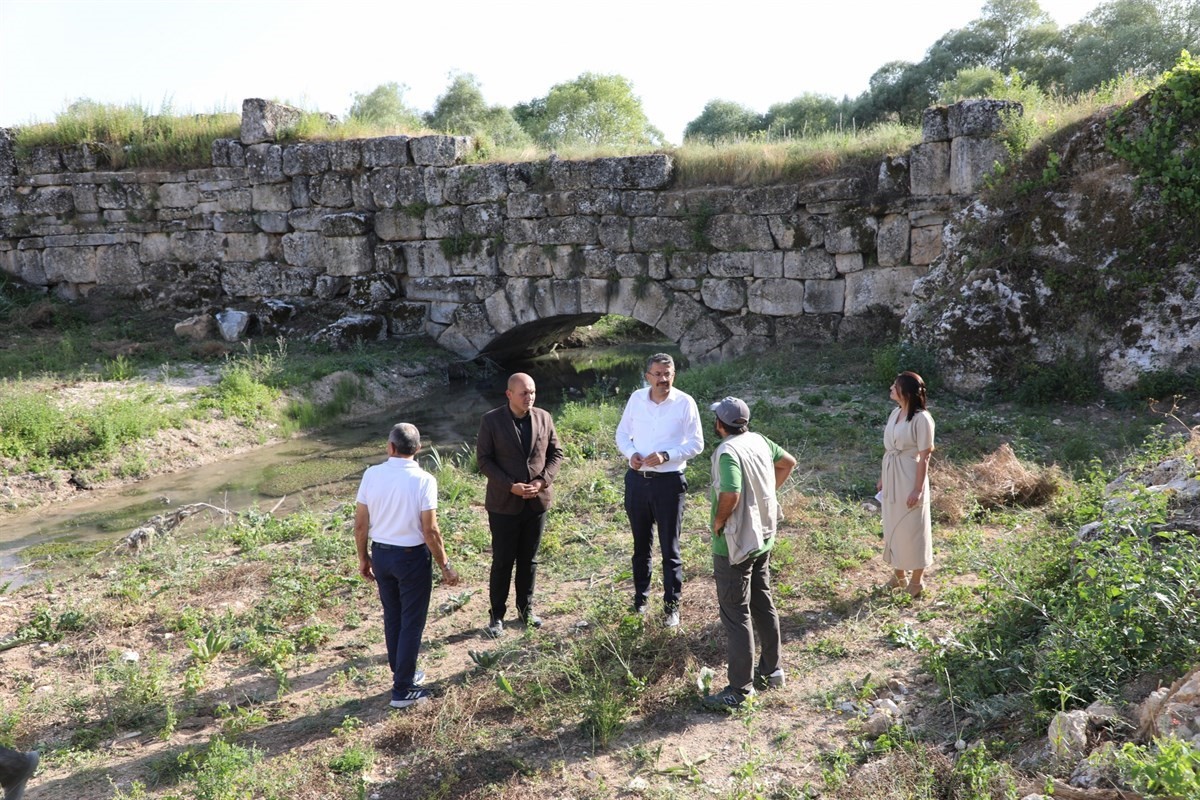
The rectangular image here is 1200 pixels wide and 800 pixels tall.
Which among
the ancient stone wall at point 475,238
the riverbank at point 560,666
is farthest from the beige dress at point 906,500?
the ancient stone wall at point 475,238

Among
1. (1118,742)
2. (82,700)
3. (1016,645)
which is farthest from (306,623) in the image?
(1118,742)

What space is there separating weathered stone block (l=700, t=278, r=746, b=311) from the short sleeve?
315 inches

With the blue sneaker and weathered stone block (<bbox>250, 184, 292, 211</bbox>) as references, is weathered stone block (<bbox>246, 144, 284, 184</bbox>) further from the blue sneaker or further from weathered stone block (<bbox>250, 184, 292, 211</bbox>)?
the blue sneaker

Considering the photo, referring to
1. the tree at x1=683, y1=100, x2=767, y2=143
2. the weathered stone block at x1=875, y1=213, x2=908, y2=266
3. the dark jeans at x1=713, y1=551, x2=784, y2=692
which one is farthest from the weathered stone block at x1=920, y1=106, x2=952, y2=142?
the tree at x1=683, y1=100, x2=767, y2=143

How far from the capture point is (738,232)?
13.1m

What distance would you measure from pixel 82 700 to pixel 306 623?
4.50 feet

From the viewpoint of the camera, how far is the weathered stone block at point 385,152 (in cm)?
1511

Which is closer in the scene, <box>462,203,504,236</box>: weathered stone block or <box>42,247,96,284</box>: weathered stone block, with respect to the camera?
<box>462,203,504,236</box>: weathered stone block

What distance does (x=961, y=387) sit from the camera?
1038cm

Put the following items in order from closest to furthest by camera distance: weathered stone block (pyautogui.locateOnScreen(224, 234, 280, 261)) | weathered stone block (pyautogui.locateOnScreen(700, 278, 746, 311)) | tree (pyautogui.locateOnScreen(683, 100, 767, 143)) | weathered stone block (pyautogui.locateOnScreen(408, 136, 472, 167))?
weathered stone block (pyautogui.locateOnScreen(700, 278, 746, 311))
weathered stone block (pyautogui.locateOnScreen(408, 136, 472, 167))
weathered stone block (pyautogui.locateOnScreen(224, 234, 280, 261))
tree (pyautogui.locateOnScreen(683, 100, 767, 143))

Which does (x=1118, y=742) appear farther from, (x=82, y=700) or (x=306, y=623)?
(x=82, y=700)

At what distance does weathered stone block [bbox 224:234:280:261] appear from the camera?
1616cm

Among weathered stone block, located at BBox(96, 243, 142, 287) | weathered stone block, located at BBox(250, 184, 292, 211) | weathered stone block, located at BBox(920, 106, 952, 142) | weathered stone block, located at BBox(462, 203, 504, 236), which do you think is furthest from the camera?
weathered stone block, located at BBox(96, 243, 142, 287)

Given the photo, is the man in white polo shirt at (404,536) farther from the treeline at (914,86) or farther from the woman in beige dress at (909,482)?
the treeline at (914,86)
